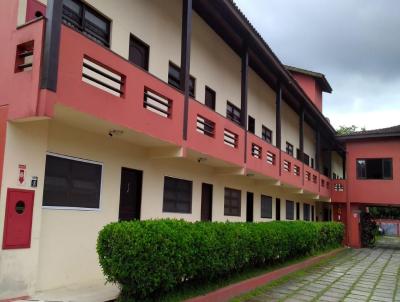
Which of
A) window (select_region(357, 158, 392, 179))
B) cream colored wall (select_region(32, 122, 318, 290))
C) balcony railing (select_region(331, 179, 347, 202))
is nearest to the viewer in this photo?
cream colored wall (select_region(32, 122, 318, 290))

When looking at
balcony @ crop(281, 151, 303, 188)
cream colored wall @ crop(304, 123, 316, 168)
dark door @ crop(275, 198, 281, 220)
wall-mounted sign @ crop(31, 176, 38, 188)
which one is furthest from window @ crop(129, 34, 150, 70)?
cream colored wall @ crop(304, 123, 316, 168)

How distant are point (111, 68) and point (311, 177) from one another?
56.0 feet

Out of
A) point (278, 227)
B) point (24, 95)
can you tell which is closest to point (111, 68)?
point (24, 95)

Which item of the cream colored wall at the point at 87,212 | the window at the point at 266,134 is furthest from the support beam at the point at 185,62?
A: the window at the point at 266,134

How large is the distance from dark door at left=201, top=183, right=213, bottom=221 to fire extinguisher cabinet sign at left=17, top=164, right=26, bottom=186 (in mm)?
7128

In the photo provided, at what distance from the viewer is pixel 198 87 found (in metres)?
12.9

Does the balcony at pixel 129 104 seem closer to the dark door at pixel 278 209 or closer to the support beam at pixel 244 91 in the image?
the support beam at pixel 244 91

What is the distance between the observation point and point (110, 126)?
25.9 feet

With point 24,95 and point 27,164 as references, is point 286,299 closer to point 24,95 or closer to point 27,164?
point 27,164

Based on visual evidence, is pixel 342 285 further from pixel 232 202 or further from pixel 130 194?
pixel 130 194

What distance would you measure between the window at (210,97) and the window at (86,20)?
5061 millimetres

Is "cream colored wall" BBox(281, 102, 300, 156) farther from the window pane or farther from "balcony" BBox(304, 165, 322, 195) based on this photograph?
the window pane

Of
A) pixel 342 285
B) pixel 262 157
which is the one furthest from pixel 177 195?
pixel 342 285

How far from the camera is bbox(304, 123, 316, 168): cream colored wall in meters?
25.8
